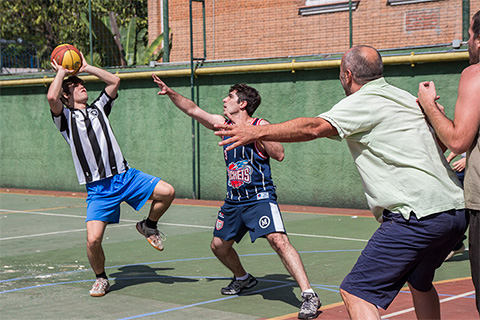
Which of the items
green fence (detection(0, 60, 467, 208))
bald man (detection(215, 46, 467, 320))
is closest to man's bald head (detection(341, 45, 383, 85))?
bald man (detection(215, 46, 467, 320))

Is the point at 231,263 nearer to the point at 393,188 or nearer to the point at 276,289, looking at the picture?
the point at 276,289

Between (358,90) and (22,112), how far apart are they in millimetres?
15679

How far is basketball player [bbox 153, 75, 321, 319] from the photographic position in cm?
639

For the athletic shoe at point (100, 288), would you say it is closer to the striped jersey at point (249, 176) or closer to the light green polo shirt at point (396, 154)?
the striped jersey at point (249, 176)

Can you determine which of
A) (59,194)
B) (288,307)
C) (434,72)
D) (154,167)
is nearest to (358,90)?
(288,307)

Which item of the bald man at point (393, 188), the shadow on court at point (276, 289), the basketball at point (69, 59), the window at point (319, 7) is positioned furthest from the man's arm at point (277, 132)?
the window at point (319, 7)

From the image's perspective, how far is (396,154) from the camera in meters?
4.12

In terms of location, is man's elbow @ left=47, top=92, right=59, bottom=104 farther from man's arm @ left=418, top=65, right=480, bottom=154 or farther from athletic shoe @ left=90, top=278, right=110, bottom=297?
man's arm @ left=418, top=65, right=480, bottom=154

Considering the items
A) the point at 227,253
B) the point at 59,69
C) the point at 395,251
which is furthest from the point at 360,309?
the point at 59,69

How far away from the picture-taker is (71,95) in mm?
7484

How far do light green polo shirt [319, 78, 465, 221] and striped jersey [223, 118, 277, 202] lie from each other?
250 centimetres

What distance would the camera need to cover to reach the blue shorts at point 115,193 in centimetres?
716

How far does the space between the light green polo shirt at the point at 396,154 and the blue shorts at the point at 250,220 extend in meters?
2.29

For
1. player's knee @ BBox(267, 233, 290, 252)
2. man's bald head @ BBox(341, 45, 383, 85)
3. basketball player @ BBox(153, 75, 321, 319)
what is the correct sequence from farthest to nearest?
basketball player @ BBox(153, 75, 321, 319)
player's knee @ BBox(267, 233, 290, 252)
man's bald head @ BBox(341, 45, 383, 85)
